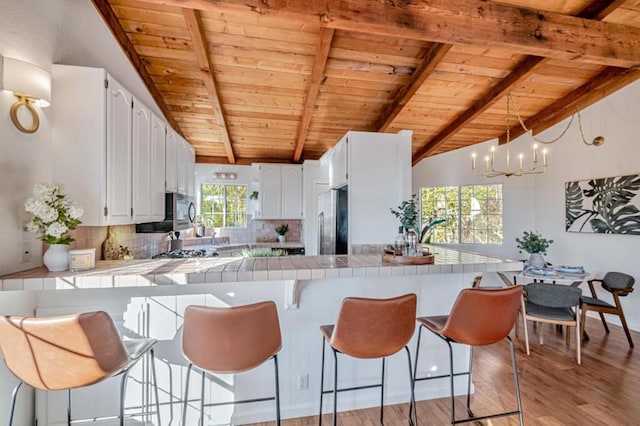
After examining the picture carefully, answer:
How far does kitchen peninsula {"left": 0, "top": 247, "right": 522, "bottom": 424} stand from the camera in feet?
5.28

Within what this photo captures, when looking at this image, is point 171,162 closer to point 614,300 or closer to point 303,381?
point 303,381

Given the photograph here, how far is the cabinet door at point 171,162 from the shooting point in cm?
302

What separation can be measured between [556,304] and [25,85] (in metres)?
4.51

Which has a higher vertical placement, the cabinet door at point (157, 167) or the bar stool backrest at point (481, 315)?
the cabinet door at point (157, 167)

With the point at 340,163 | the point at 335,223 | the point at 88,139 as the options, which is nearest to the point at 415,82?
the point at 340,163

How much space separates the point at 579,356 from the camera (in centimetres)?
280

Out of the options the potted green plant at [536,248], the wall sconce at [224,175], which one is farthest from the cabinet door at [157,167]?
the potted green plant at [536,248]

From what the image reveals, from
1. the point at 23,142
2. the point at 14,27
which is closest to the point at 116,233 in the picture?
the point at 23,142

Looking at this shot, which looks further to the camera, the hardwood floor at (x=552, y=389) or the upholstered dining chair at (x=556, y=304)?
the upholstered dining chair at (x=556, y=304)

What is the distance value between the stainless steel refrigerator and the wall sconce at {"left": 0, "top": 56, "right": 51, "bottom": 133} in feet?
8.99

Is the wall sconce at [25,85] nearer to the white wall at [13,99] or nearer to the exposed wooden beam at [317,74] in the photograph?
the white wall at [13,99]

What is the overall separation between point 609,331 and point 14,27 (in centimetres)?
609

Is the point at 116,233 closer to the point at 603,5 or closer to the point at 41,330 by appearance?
the point at 41,330

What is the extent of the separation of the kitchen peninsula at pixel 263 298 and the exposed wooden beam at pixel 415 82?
218cm
